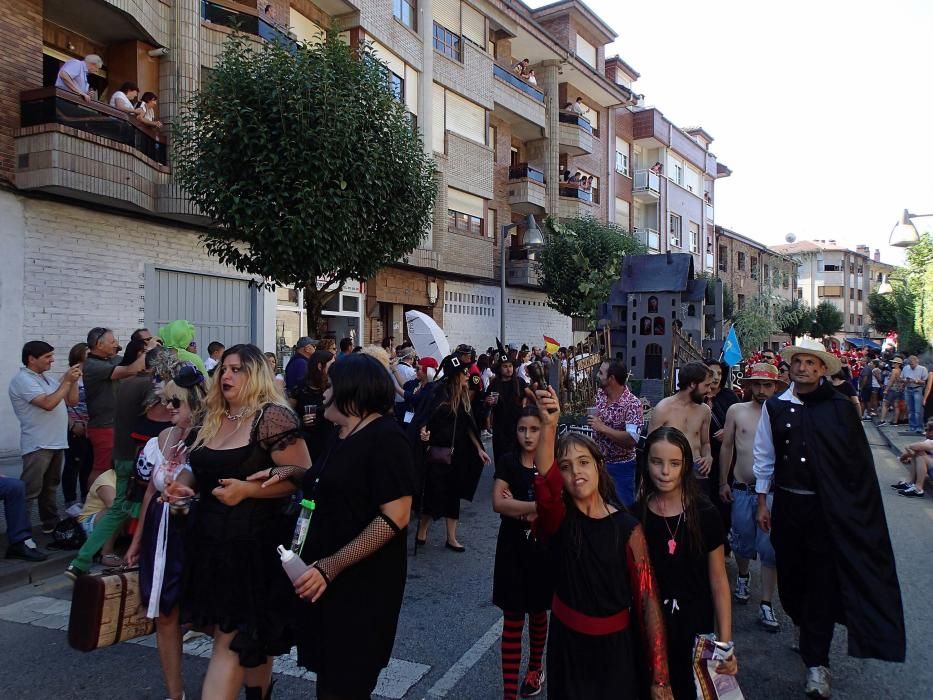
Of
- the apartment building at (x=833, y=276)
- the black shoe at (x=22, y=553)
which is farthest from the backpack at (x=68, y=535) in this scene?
the apartment building at (x=833, y=276)

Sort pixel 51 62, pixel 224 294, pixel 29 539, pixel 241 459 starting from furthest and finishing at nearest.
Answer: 1. pixel 224 294
2. pixel 51 62
3. pixel 29 539
4. pixel 241 459

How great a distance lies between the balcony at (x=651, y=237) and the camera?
33.8 m

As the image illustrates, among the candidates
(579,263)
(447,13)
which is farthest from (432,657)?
(447,13)

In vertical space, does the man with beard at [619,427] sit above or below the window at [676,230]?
below

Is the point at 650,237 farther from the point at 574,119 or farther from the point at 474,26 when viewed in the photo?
the point at 474,26

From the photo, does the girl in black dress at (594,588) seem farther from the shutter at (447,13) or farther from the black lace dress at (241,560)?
the shutter at (447,13)

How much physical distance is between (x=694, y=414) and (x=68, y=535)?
5536 millimetres

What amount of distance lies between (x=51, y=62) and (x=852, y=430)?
13178mm

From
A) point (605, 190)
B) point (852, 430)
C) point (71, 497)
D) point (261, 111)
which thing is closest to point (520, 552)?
point (852, 430)

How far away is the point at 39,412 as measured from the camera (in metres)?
6.27

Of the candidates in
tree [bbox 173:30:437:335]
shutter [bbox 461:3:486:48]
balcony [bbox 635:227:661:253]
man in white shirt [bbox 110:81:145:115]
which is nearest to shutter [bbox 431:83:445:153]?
shutter [bbox 461:3:486:48]

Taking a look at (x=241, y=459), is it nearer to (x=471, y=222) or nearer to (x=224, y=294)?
(x=224, y=294)

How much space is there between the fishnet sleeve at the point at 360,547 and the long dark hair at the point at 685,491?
1.24 m

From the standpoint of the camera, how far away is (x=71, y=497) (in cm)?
762
